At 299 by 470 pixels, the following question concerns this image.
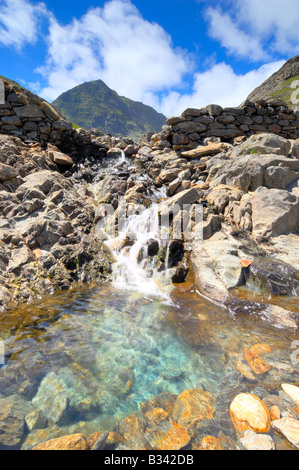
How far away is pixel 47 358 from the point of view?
15.9 feet

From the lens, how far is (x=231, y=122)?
19469mm

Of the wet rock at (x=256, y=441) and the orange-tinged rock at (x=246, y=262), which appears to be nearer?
the wet rock at (x=256, y=441)

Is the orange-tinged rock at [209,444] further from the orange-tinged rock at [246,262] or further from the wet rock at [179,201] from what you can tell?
the wet rock at [179,201]

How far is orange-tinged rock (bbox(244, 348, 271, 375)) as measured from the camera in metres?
4.31

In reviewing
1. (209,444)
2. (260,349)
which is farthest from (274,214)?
(209,444)

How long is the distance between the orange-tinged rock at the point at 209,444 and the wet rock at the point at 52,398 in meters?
2.30

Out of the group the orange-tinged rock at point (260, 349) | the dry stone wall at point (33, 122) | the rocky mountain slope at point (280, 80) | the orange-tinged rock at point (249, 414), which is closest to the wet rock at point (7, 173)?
the dry stone wall at point (33, 122)

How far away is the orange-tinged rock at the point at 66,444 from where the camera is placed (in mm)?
3059

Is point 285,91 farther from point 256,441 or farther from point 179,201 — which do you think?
point 256,441

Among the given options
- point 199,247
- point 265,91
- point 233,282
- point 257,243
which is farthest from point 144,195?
point 265,91

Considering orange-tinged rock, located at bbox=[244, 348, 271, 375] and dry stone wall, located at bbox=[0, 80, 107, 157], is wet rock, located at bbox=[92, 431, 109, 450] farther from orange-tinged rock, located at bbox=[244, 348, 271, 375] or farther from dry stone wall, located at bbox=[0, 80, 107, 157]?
dry stone wall, located at bbox=[0, 80, 107, 157]

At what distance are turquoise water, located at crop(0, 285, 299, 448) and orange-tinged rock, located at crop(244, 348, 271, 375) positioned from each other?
0.11 metres

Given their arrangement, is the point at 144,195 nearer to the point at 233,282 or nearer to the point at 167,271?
the point at 167,271
